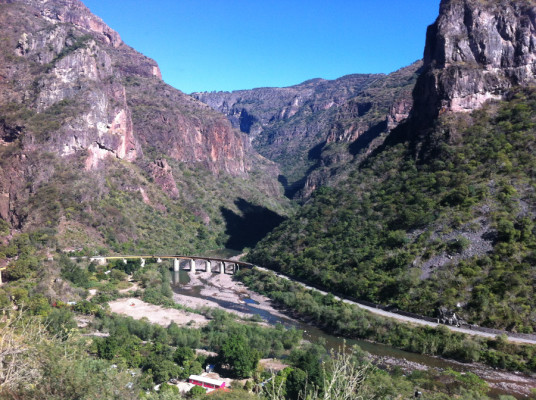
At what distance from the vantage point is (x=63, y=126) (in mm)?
104375

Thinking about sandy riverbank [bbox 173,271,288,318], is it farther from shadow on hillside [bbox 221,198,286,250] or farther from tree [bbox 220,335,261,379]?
shadow on hillside [bbox 221,198,286,250]

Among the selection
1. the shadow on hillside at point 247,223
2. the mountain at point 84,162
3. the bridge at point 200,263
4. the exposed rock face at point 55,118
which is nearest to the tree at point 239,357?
the bridge at point 200,263

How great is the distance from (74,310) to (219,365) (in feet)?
90.8

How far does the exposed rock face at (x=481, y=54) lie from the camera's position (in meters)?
76.9

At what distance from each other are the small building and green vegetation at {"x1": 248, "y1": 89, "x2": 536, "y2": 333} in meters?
28.2

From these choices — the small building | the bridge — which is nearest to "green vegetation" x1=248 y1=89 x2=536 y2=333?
the bridge

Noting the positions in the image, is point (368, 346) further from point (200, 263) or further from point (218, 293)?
point (200, 263)

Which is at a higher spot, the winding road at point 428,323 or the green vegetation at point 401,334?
the winding road at point 428,323

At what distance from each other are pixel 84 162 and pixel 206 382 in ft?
288

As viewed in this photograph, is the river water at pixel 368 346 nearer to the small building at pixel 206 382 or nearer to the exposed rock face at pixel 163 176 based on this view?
the small building at pixel 206 382

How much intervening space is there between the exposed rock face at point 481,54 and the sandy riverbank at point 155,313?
6072 centimetres

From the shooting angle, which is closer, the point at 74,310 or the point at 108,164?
the point at 74,310

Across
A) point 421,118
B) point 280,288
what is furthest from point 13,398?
point 421,118

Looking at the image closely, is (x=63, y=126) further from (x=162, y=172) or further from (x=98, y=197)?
(x=162, y=172)
